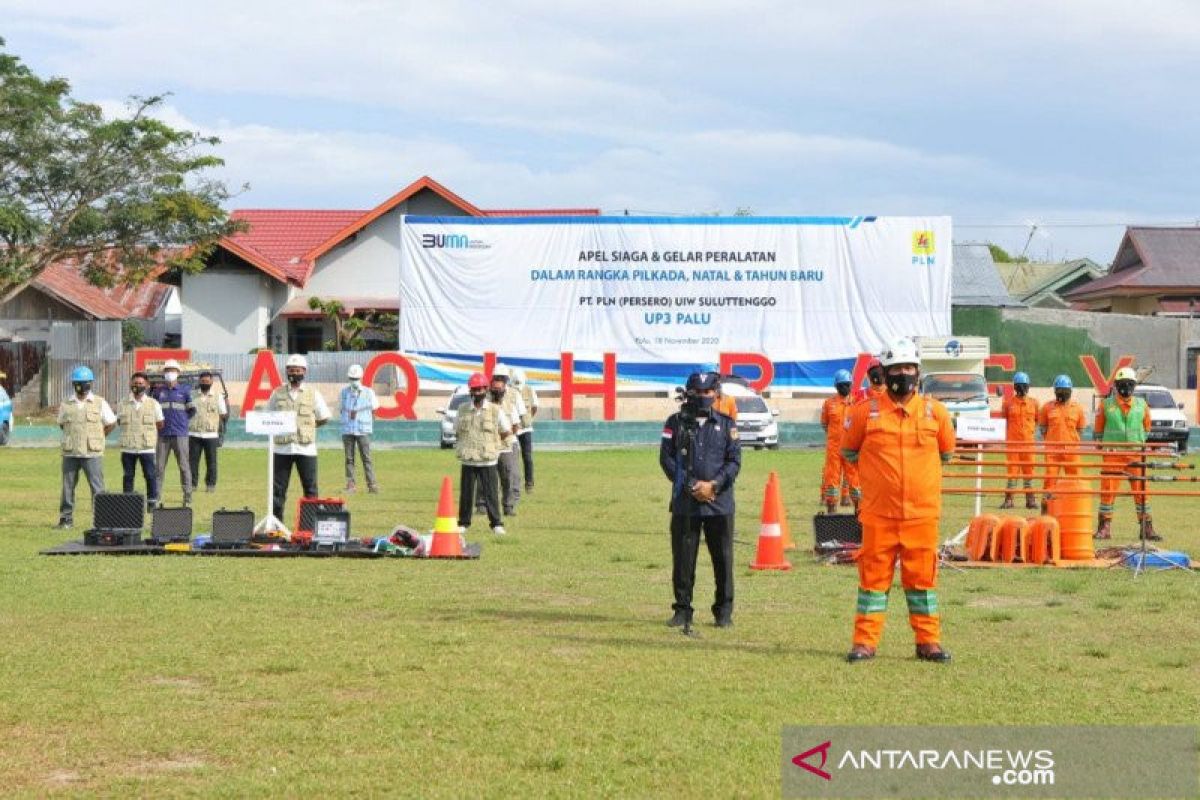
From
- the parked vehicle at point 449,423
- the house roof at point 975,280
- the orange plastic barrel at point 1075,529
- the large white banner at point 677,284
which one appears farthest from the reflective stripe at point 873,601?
the house roof at point 975,280

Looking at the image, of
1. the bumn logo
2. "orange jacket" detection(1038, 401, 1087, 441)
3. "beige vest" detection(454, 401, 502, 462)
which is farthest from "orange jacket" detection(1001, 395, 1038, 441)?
the bumn logo

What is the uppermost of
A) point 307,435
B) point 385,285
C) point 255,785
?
point 385,285

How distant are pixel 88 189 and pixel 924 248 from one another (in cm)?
2495

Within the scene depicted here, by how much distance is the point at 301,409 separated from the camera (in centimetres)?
1898

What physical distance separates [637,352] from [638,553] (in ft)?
108

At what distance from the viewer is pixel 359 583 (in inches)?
589

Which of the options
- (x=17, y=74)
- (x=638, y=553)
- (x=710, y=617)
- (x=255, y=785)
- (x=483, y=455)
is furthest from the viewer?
(x=17, y=74)

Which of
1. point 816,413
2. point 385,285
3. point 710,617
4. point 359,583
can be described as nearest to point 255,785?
point 710,617

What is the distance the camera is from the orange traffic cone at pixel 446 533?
17.1 meters

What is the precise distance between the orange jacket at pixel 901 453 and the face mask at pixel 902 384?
0.06 meters

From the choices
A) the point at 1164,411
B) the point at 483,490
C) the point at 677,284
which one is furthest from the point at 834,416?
the point at 677,284

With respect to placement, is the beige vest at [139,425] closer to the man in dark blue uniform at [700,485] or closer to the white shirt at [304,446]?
the white shirt at [304,446]

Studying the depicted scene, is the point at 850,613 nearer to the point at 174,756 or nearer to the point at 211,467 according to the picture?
the point at 174,756

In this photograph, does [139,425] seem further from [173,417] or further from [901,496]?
[901,496]
